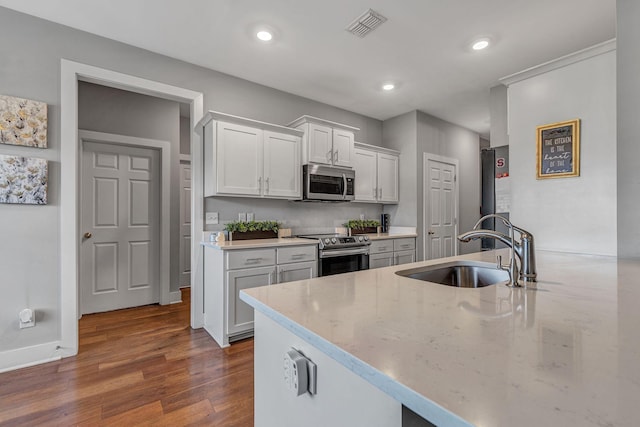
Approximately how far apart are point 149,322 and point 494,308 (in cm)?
342

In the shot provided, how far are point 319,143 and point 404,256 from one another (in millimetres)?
1931

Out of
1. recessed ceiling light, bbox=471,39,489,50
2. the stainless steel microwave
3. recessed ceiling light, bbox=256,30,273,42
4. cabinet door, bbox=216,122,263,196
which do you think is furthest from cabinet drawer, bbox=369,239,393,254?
recessed ceiling light, bbox=256,30,273,42

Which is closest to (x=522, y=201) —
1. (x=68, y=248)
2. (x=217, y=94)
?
(x=217, y=94)

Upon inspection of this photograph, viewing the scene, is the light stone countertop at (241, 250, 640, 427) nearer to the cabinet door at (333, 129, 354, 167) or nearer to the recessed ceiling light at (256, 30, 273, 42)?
the recessed ceiling light at (256, 30, 273, 42)

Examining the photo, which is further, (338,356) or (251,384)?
(251,384)

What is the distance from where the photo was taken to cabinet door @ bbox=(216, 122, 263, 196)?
290 cm

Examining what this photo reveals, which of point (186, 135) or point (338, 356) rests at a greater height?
point (186, 135)

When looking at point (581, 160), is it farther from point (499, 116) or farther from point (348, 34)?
point (348, 34)

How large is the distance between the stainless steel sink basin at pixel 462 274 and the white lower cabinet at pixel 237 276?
1.62 m

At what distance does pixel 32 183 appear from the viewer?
226 centimetres

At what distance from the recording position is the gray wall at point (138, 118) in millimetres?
3334

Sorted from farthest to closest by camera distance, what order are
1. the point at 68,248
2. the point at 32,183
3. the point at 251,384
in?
1. the point at 68,248
2. the point at 32,183
3. the point at 251,384

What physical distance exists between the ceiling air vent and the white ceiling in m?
0.05

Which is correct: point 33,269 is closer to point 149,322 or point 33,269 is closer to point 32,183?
point 32,183
